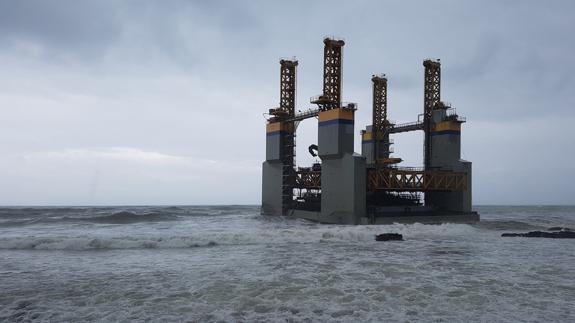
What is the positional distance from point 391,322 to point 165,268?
12.2m

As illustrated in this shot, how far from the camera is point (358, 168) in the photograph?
4588cm

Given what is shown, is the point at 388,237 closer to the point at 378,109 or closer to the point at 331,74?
the point at 331,74

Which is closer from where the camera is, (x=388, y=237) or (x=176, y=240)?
(x=176, y=240)

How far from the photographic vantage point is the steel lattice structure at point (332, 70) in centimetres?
5319

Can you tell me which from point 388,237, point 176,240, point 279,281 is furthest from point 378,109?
point 279,281

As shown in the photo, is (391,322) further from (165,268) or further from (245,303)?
(165,268)

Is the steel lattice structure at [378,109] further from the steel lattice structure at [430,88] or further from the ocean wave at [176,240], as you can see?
the ocean wave at [176,240]

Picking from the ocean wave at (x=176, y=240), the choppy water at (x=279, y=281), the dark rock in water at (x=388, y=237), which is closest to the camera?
the choppy water at (x=279, y=281)

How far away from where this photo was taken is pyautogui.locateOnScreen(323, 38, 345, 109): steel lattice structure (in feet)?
174

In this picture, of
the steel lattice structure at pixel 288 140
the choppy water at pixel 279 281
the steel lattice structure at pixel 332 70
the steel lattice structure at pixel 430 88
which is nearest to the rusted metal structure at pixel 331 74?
the steel lattice structure at pixel 332 70

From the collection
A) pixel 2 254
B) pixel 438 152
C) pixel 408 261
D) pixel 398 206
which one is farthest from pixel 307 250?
pixel 438 152

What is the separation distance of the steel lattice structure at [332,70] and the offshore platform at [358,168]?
0.44 ft

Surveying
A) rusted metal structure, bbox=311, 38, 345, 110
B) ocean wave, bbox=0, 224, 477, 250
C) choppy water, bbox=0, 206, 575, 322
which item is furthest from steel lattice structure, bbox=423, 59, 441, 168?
choppy water, bbox=0, 206, 575, 322

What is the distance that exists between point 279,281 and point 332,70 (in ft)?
142
